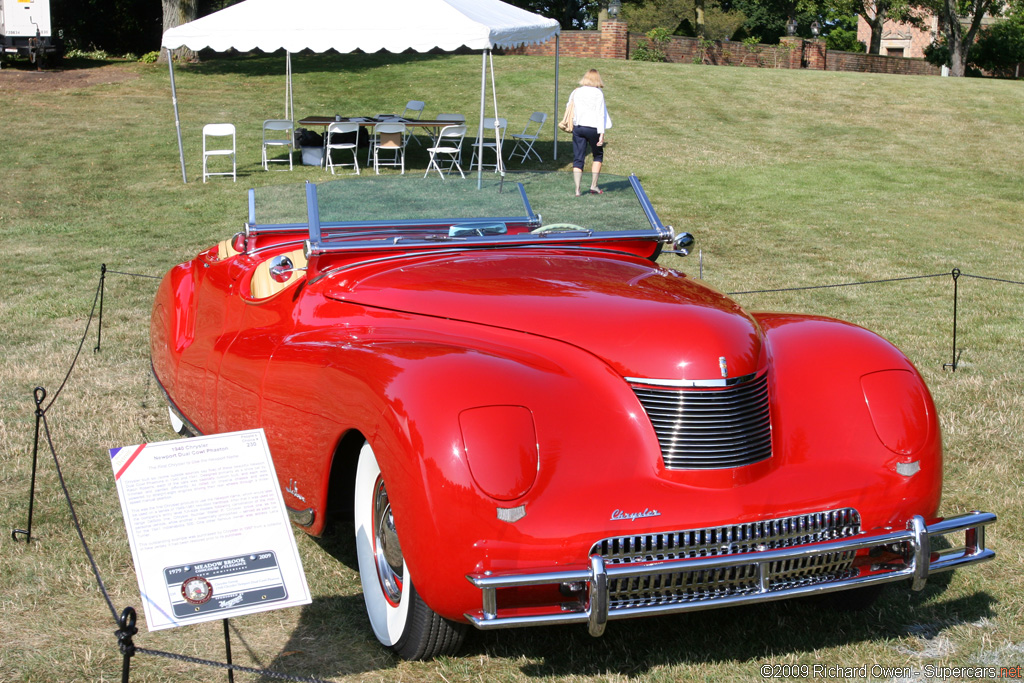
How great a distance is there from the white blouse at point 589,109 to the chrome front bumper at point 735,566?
37.9 ft

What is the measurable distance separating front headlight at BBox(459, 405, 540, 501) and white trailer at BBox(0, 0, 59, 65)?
27188 millimetres

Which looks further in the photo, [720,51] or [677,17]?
[677,17]

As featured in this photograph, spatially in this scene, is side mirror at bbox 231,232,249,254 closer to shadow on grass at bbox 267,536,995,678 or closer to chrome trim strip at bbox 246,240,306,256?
chrome trim strip at bbox 246,240,306,256

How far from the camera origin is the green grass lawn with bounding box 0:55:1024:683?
11.4 ft

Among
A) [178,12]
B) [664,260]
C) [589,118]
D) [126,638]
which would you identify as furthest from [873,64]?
[126,638]

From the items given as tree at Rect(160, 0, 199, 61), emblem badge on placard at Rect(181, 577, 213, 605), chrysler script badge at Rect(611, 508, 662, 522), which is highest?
tree at Rect(160, 0, 199, 61)

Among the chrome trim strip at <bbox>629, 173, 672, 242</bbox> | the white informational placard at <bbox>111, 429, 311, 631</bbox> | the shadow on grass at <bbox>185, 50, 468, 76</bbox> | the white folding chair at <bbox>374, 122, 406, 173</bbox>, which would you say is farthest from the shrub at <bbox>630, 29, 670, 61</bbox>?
the white informational placard at <bbox>111, 429, 311, 631</bbox>

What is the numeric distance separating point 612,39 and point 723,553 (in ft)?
104

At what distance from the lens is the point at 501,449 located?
9.41ft

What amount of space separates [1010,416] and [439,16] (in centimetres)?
1032

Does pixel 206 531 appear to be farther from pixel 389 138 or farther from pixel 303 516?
pixel 389 138

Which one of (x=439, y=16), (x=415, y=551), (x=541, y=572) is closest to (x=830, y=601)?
(x=541, y=572)

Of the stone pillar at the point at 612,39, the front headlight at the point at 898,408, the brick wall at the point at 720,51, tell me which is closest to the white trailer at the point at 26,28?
the brick wall at the point at 720,51

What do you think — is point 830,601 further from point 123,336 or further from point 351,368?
point 123,336
